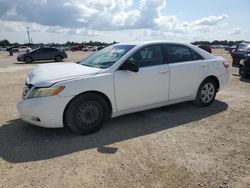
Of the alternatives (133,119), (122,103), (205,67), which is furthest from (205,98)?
(122,103)

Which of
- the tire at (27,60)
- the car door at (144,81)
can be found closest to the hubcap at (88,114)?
the car door at (144,81)

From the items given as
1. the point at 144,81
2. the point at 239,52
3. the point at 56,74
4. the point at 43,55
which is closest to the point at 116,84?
the point at 144,81

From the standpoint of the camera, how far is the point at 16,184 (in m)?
3.09

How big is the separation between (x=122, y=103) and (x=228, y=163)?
6.88ft

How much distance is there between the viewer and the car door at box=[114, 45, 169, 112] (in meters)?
4.75

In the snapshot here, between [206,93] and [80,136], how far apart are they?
3295mm

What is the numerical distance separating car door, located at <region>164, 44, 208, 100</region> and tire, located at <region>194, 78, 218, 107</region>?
0.71 feet

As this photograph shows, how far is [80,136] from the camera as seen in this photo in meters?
4.50

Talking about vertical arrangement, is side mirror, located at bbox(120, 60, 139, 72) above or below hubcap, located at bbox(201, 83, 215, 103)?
above

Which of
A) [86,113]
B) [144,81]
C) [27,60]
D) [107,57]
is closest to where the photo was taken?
[86,113]

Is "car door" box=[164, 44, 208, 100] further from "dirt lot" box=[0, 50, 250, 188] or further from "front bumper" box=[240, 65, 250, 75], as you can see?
"front bumper" box=[240, 65, 250, 75]

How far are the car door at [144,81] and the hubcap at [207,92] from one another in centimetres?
121

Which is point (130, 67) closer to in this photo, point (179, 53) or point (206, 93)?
point (179, 53)

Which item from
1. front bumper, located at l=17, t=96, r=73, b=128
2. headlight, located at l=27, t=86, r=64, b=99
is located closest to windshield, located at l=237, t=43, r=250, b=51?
front bumper, located at l=17, t=96, r=73, b=128
